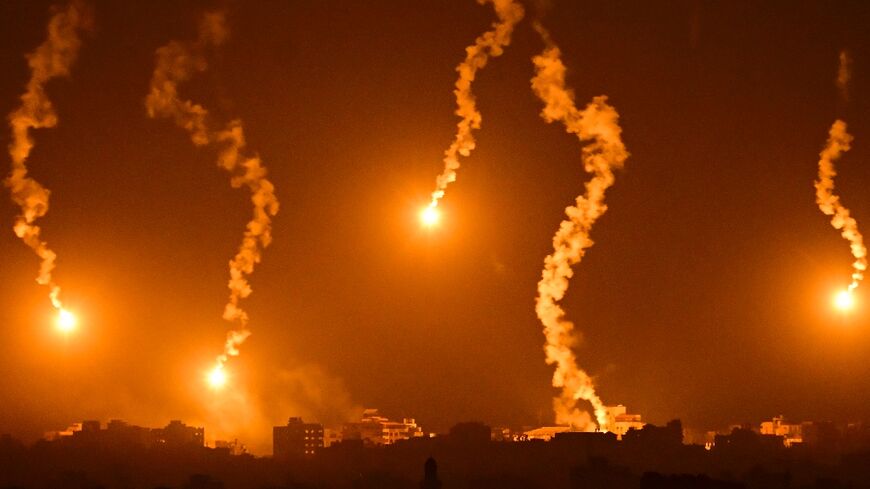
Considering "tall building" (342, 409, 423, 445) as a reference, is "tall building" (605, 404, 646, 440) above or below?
below

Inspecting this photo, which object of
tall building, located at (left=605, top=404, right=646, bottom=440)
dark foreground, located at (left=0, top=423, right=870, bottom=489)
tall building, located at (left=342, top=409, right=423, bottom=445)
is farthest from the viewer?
A: tall building, located at (left=342, top=409, right=423, bottom=445)

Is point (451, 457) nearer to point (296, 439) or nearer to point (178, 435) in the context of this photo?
point (296, 439)

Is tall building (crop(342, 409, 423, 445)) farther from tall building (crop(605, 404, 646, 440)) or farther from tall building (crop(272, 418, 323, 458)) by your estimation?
tall building (crop(605, 404, 646, 440))

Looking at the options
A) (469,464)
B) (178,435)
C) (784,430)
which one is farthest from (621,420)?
(178,435)

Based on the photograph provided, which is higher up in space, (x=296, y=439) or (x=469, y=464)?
(x=296, y=439)

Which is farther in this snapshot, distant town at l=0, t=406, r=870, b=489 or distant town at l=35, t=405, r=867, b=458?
distant town at l=35, t=405, r=867, b=458

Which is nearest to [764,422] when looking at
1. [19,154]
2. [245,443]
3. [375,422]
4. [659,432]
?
[659,432]

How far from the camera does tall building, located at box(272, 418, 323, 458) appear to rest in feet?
365

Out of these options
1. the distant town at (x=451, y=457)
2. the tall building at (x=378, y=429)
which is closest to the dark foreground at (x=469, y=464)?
the distant town at (x=451, y=457)

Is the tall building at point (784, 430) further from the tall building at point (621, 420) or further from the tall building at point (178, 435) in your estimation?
the tall building at point (178, 435)

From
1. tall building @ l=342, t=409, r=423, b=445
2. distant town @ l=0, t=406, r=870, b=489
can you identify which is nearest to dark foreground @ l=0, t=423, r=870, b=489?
distant town @ l=0, t=406, r=870, b=489

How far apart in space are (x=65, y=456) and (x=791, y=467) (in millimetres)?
34763

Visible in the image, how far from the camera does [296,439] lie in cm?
11288

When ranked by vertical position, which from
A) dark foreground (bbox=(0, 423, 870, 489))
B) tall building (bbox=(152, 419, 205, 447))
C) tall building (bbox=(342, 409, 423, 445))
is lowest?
dark foreground (bbox=(0, 423, 870, 489))
